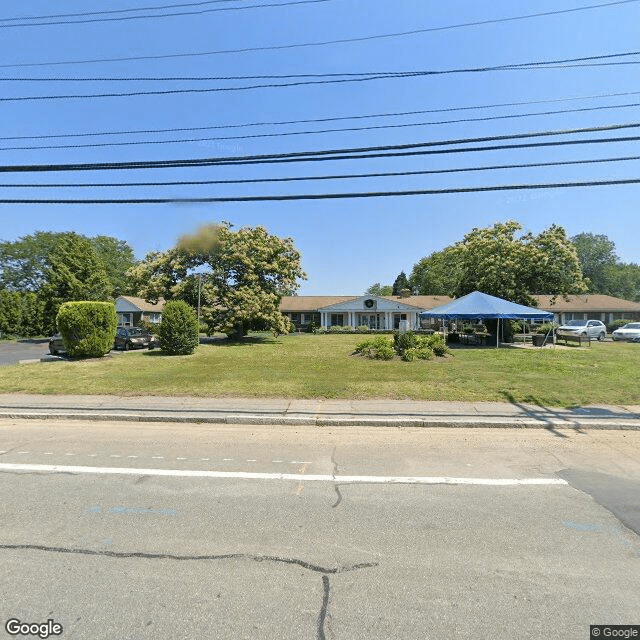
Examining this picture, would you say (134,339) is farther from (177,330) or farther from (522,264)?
(522,264)

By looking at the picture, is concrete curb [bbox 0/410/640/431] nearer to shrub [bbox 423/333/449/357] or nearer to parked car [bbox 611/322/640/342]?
shrub [bbox 423/333/449/357]

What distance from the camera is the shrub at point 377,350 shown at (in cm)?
1588

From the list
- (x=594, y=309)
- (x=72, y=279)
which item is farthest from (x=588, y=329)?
(x=72, y=279)

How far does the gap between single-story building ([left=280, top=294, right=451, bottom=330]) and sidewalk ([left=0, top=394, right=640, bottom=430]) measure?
37.0m

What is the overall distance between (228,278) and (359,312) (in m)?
22.1

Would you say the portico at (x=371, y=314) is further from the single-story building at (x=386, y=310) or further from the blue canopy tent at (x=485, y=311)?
the blue canopy tent at (x=485, y=311)

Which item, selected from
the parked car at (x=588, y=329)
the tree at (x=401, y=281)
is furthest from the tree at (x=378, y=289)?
the parked car at (x=588, y=329)

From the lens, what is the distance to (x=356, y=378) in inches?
470

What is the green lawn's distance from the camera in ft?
33.1

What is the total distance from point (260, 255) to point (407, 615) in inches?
1030

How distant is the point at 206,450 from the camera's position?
626cm

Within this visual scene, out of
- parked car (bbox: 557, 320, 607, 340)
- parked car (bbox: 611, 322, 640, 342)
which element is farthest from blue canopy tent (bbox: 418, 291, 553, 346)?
parked car (bbox: 611, 322, 640, 342)

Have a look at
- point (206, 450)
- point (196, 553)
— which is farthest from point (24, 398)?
point (196, 553)

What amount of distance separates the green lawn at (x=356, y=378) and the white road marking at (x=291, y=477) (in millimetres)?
4686
